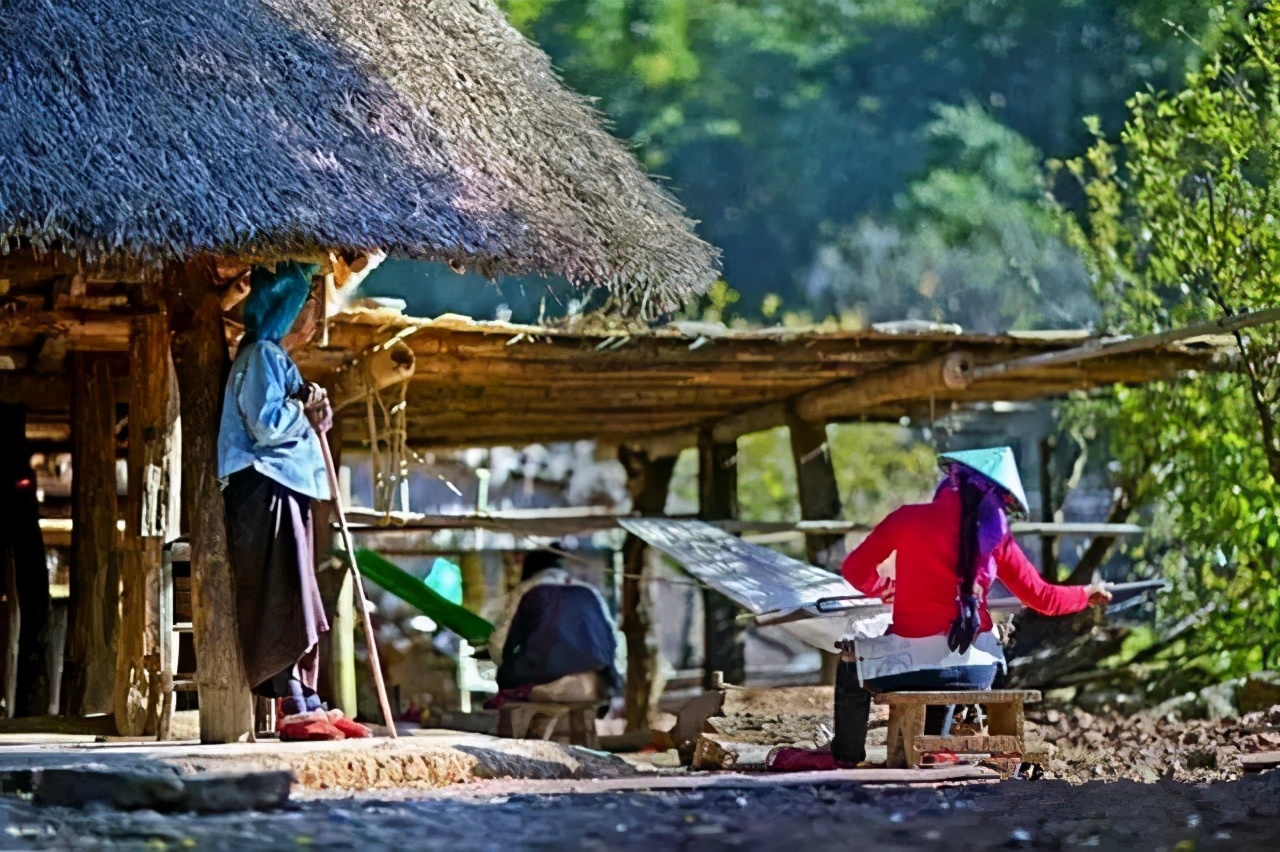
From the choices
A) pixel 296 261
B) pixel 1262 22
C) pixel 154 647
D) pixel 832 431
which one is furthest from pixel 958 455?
pixel 832 431

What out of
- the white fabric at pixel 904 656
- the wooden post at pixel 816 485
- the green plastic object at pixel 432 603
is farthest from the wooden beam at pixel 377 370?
the wooden post at pixel 816 485

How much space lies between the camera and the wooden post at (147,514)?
7.71 meters

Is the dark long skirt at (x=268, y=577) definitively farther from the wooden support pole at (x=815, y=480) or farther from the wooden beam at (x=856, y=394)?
the wooden support pole at (x=815, y=480)

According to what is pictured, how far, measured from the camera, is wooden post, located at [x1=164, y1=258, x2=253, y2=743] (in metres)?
6.90

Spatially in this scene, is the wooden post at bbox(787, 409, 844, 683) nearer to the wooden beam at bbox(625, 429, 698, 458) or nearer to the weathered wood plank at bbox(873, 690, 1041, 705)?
the wooden beam at bbox(625, 429, 698, 458)

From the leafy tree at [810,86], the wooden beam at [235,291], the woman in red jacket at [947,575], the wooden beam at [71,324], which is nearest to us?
the woman in red jacket at [947,575]

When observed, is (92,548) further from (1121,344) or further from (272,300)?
(1121,344)

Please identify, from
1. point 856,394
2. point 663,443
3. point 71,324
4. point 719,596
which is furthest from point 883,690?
point 663,443

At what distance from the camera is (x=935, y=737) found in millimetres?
6879

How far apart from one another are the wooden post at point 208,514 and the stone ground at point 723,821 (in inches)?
42.8

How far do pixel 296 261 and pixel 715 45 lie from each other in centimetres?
1971

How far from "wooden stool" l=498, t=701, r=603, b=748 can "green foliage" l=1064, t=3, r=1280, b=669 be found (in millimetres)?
3874

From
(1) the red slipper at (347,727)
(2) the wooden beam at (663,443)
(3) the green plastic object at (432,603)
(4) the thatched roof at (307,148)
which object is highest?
(4) the thatched roof at (307,148)

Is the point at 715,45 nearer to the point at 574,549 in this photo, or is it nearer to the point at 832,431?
the point at 832,431
